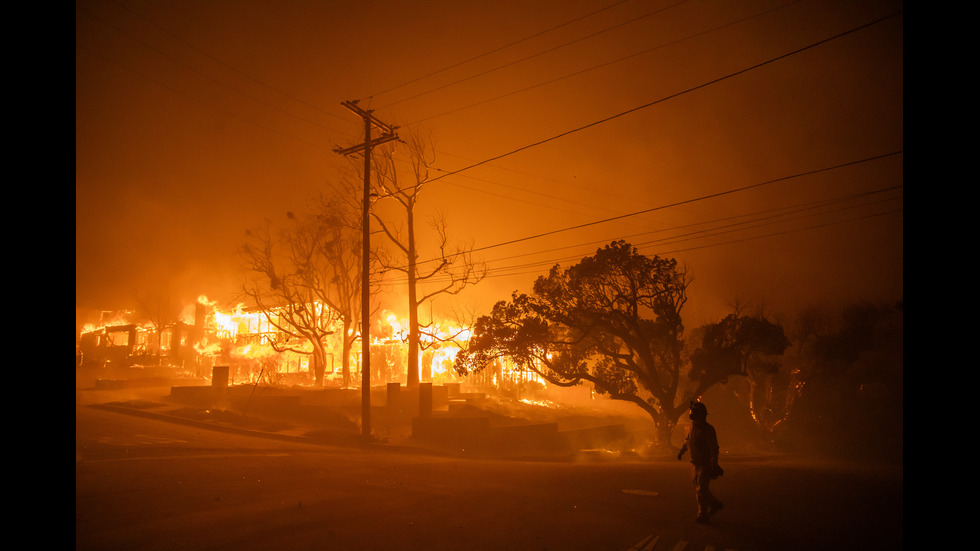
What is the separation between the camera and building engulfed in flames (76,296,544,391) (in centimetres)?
3938

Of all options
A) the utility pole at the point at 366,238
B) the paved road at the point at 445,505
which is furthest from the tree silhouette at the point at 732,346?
the utility pole at the point at 366,238

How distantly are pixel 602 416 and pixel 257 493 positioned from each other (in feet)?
82.4

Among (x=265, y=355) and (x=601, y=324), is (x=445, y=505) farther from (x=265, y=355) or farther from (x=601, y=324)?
(x=265, y=355)

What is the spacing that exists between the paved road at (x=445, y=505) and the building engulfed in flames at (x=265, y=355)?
21210 millimetres

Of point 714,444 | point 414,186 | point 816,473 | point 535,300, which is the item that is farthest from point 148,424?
point 816,473

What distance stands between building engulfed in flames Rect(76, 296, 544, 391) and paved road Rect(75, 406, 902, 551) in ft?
69.6

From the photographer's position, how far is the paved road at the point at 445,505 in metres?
7.25

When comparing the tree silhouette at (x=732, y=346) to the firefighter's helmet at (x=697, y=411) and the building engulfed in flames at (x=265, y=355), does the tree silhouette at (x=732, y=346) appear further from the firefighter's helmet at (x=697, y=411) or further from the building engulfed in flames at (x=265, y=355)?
the firefighter's helmet at (x=697, y=411)

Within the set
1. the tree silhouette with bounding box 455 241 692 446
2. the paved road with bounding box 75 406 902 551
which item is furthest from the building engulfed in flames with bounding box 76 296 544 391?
the paved road with bounding box 75 406 902 551

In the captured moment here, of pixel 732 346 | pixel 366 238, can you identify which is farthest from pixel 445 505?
pixel 732 346

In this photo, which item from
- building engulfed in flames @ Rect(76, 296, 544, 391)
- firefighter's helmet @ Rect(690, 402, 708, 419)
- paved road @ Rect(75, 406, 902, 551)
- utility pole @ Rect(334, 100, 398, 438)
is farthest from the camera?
building engulfed in flames @ Rect(76, 296, 544, 391)

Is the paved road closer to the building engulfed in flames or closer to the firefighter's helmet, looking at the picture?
the firefighter's helmet
